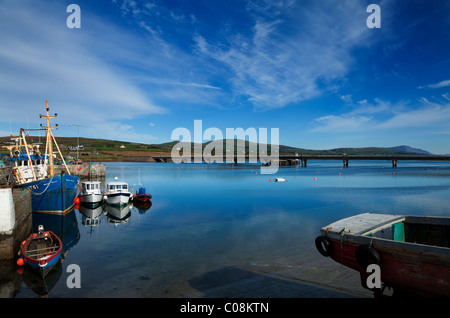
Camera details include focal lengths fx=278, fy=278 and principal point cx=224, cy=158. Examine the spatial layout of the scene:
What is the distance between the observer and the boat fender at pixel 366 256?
992 centimetres

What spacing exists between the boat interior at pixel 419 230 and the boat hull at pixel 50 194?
102 feet

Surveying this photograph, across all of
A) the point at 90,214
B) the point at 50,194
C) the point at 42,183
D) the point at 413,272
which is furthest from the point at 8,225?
the point at 413,272

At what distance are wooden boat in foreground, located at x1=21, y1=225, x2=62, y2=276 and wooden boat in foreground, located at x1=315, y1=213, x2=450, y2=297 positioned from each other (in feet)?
46.2

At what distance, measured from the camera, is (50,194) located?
99.9 ft

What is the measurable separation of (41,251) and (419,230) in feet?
66.6

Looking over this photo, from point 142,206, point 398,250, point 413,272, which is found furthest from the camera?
point 142,206

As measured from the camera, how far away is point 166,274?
15062 millimetres

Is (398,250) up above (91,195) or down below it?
above

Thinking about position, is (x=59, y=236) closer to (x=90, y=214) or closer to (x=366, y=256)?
(x=90, y=214)

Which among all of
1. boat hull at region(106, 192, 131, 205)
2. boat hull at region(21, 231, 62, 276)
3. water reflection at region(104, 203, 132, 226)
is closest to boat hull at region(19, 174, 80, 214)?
water reflection at region(104, 203, 132, 226)

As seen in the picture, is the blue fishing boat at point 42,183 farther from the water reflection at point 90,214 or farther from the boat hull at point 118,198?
the boat hull at point 118,198

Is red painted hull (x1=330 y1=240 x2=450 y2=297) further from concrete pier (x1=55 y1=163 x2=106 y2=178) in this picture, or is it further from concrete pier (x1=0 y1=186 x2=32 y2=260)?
concrete pier (x1=55 y1=163 x2=106 y2=178)
